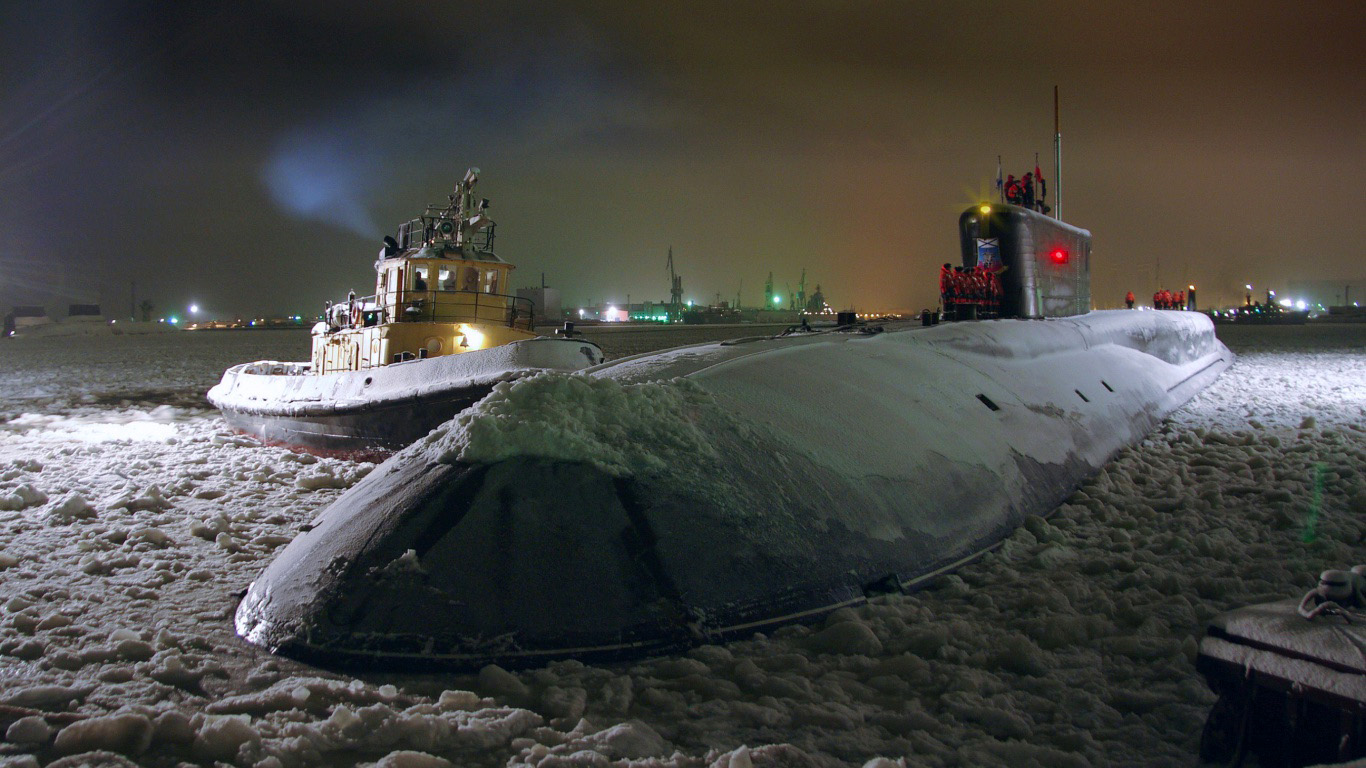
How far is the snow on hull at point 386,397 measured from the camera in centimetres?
968

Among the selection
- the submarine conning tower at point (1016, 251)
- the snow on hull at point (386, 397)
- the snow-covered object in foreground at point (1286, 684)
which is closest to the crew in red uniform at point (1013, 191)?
the submarine conning tower at point (1016, 251)

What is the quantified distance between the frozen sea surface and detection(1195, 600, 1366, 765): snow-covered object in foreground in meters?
0.40

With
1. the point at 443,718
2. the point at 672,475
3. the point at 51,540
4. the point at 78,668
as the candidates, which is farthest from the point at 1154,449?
the point at 51,540

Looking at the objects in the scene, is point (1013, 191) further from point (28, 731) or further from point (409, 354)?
point (28, 731)

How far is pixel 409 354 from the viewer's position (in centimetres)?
1251

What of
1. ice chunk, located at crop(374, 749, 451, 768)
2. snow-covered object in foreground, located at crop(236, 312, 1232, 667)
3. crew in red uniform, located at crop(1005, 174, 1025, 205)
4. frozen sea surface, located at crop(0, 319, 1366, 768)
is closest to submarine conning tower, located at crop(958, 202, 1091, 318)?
crew in red uniform, located at crop(1005, 174, 1025, 205)

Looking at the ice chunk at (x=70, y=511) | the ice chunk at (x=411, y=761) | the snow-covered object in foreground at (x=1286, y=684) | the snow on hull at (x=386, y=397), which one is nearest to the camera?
the snow-covered object in foreground at (x=1286, y=684)

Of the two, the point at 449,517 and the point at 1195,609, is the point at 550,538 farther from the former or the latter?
the point at 1195,609

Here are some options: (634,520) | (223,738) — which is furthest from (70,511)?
(634,520)

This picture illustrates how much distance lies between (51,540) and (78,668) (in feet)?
9.35

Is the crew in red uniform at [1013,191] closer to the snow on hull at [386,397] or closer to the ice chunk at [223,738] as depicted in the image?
the snow on hull at [386,397]

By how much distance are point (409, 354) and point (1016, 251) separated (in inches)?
355

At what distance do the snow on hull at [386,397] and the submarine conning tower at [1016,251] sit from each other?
18.1 feet

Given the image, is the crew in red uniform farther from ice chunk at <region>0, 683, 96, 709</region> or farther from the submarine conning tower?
ice chunk at <region>0, 683, 96, 709</region>
